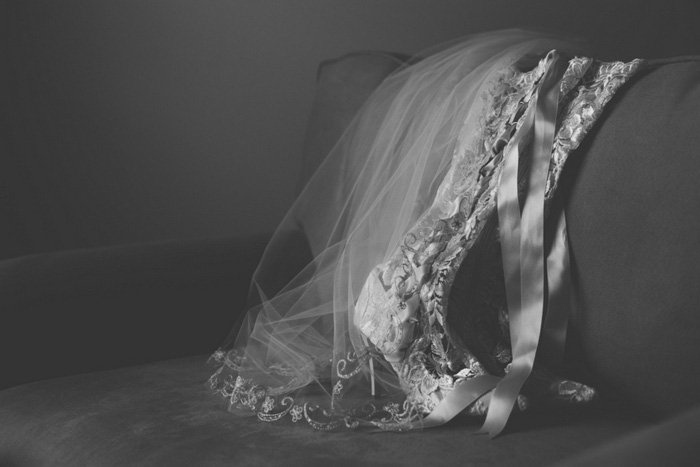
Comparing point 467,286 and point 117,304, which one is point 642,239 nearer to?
point 467,286

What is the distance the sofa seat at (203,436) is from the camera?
0.78 m

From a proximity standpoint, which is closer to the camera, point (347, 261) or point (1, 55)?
point (347, 261)

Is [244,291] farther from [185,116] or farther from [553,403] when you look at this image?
[185,116]

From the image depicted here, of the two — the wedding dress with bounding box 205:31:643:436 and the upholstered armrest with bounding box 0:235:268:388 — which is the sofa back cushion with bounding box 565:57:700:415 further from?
the upholstered armrest with bounding box 0:235:268:388

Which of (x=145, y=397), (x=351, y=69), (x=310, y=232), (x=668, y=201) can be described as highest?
(x=351, y=69)

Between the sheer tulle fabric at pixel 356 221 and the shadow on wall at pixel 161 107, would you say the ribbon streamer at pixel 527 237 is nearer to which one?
the sheer tulle fabric at pixel 356 221

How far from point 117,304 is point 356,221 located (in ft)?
1.39

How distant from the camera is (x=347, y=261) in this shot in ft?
3.49

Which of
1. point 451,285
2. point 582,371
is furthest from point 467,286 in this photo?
point 582,371

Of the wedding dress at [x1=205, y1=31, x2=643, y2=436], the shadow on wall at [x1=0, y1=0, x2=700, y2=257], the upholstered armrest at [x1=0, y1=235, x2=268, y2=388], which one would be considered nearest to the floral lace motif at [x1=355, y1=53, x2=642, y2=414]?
the wedding dress at [x1=205, y1=31, x2=643, y2=436]

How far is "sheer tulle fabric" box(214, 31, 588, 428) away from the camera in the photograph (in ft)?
3.21

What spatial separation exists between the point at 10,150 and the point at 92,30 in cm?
35

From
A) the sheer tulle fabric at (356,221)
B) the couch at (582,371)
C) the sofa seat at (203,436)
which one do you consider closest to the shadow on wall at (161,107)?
the sheer tulle fabric at (356,221)

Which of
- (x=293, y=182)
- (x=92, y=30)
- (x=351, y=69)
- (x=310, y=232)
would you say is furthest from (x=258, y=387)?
(x=92, y=30)
